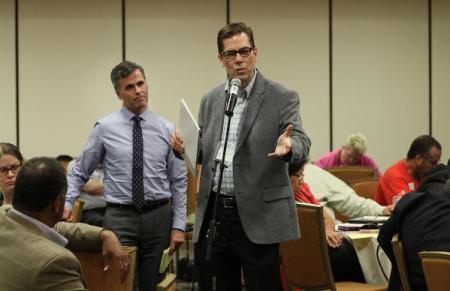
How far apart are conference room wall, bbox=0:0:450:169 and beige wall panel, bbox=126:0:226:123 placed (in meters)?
0.01

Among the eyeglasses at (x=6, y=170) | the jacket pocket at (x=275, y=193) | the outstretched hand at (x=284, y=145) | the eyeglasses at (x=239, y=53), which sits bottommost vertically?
the jacket pocket at (x=275, y=193)

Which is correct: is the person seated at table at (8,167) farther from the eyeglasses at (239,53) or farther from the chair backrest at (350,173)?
the chair backrest at (350,173)

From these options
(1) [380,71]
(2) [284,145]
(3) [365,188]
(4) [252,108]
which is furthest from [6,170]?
(1) [380,71]

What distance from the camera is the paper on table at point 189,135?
3.01m

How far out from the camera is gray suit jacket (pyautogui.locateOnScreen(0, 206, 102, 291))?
200 cm

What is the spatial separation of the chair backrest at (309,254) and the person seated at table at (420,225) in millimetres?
511

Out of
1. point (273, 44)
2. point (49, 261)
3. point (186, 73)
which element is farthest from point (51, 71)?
point (49, 261)

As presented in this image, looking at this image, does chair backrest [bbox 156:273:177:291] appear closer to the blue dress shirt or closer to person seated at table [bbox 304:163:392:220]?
the blue dress shirt

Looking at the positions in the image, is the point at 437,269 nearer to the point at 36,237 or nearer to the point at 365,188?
the point at 36,237

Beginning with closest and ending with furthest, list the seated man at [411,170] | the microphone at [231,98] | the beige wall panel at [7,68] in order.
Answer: the microphone at [231,98] < the seated man at [411,170] < the beige wall panel at [7,68]

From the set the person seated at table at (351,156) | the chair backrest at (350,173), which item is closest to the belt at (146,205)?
the chair backrest at (350,173)

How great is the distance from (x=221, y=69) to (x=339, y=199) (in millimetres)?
4181

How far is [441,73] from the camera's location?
31.9 feet

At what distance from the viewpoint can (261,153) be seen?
3129mm
